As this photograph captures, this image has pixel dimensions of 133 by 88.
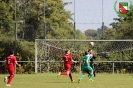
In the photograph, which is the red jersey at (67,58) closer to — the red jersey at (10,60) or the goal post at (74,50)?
the red jersey at (10,60)

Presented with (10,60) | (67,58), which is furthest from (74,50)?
(10,60)

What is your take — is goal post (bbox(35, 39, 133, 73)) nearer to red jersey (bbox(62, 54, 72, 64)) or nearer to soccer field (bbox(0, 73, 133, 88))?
soccer field (bbox(0, 73, 133, 88))

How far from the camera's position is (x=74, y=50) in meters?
43.7

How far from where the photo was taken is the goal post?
42.4m

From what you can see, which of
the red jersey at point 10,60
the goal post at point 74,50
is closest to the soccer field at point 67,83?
the red jersey at point 10,60

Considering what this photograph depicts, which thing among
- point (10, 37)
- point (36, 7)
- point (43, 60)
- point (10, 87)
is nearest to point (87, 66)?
point (10, 87)

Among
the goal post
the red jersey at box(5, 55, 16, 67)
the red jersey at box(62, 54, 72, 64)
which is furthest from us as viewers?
the goal post

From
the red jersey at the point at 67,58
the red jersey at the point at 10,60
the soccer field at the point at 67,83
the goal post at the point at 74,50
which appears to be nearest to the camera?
the soccer field at the point at 67,83

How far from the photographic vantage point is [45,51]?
4256 cm

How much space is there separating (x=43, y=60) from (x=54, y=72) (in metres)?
1.49

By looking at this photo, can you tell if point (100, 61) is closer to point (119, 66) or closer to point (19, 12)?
point (119, 66)

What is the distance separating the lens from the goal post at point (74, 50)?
42406mm

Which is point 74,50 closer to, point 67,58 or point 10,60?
point 67,58

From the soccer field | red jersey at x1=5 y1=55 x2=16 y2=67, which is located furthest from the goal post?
red jersey at x1=5 y1=55 x2=16 y2=67
